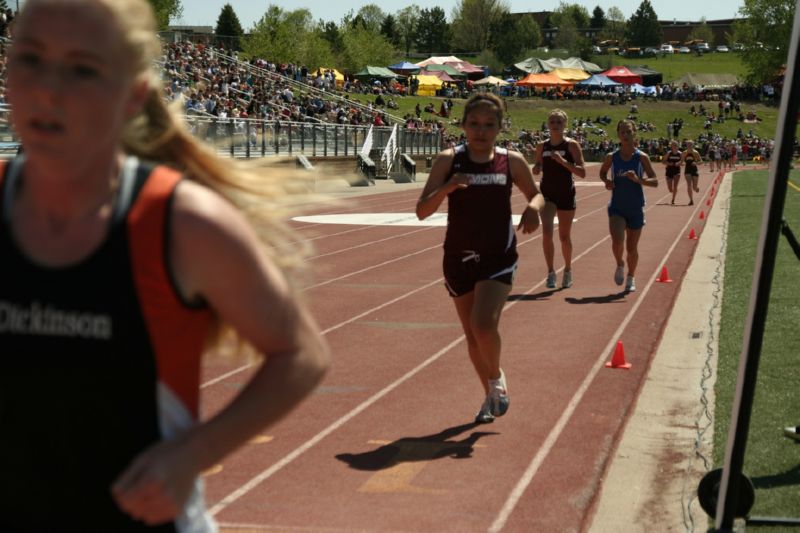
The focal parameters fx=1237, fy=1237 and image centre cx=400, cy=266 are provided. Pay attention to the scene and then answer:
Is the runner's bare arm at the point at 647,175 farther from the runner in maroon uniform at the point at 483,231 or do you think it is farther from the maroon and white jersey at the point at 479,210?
the maroon and white jersey at the point at 479,210

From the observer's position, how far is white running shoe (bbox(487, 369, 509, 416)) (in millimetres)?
8182

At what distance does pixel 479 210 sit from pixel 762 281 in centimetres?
366

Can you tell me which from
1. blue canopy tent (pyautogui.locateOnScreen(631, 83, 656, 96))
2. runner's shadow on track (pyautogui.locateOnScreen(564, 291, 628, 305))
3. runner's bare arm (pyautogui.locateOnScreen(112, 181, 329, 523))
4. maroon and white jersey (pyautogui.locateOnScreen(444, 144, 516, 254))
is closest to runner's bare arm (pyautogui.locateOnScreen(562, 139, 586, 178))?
runner's shadow on track (pyautogui.locateOnScreen(564, 291, 628, 305))

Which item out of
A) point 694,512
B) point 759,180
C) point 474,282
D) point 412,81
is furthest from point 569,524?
point 412,81

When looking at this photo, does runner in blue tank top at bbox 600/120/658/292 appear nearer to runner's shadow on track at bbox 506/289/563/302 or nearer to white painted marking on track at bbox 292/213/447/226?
runner's shadow on track at bbox 506/289/563/302

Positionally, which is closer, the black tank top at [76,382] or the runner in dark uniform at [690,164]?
the black tank top at [76,382]

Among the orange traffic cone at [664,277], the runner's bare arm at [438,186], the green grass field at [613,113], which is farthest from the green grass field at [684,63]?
the runner's bare arm at [438,186]

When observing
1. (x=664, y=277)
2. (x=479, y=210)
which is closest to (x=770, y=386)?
(x=479, y=210)

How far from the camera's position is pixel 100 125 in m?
1.98

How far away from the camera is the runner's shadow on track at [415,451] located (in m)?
7.26

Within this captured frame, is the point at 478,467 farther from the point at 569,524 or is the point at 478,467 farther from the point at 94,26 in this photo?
the point at 94,26

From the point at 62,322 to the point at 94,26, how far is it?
0.48 m

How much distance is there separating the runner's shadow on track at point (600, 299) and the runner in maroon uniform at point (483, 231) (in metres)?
6.22

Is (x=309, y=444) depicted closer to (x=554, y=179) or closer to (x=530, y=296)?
(x=530, y=296)
